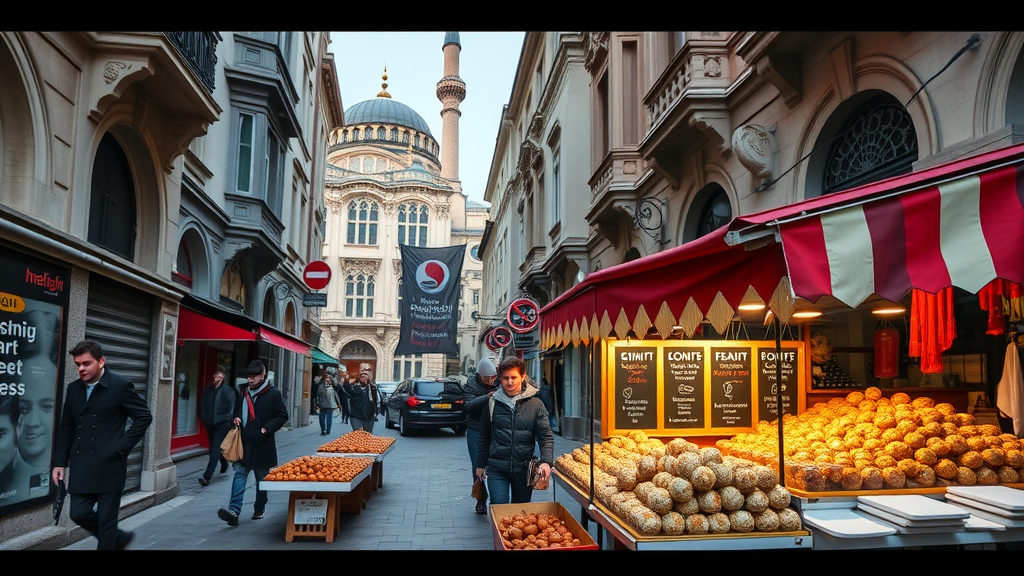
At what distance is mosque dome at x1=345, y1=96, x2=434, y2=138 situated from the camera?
78.8 metres

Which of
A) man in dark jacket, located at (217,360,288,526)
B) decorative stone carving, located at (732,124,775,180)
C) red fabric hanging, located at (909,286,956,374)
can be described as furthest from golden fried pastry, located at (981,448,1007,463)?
man in dark jacket, located at (217,360,288,526)

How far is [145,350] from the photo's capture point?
9.67 m

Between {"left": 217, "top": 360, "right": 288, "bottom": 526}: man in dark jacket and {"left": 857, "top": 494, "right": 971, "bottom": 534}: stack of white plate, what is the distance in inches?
242

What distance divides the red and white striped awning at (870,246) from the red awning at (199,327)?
925 centimetres

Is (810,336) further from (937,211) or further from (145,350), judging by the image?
(145,350)

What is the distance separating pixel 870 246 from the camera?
144 inches

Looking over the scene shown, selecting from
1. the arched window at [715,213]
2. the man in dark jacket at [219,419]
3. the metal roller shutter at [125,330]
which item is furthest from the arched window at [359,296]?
the metal roller shutter at [125,330]

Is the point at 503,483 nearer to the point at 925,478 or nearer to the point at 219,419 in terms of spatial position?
the point at 925,478

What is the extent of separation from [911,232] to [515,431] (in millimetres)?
3970

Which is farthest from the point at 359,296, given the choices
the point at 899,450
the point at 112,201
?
the point at 899,450

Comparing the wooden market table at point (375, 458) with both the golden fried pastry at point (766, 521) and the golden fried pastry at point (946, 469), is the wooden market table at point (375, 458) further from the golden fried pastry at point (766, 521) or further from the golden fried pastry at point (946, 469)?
the golden fried pastry at point (946, 469)

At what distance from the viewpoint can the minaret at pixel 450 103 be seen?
76.6 meters

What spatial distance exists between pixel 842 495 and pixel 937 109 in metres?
4.03

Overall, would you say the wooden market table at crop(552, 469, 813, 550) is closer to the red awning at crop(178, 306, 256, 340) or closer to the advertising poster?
the advertising poster
